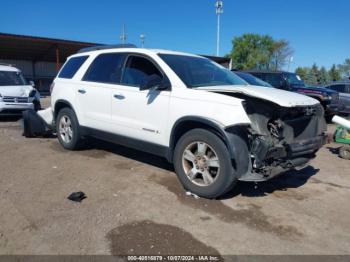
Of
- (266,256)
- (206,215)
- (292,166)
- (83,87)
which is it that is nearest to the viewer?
(266,256)

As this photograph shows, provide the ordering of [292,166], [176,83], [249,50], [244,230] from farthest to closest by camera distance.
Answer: [249,50], [176,83], [292,166], [244,230]

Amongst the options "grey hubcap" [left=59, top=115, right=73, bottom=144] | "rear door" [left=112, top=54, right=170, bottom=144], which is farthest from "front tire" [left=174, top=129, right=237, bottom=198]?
"grey hubcap" [left=59, top=115, right=73, bottom=144]

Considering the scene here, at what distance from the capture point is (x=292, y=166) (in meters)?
4.42

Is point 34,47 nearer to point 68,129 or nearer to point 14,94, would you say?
point 14,94

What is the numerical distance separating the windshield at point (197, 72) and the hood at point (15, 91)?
25.6ft

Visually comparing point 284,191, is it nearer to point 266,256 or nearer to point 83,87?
point 266,256

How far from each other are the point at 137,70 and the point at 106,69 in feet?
2.59

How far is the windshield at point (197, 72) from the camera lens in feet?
16.4

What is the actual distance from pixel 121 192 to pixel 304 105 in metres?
2.65

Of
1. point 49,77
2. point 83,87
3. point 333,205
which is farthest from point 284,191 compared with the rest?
point 49,77

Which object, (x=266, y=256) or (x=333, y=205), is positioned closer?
(x=266, y=256)

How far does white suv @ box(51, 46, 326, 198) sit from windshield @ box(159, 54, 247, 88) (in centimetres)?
2

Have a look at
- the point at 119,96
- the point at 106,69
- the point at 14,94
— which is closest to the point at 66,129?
the point at 106,69

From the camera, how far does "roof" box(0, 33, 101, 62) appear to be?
2417 centimetres
